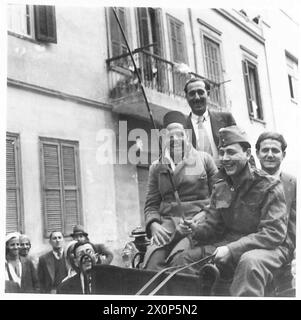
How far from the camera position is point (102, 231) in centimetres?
469

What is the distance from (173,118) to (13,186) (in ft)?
5.54

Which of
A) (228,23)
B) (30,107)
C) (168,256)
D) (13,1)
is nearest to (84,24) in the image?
(13,1)

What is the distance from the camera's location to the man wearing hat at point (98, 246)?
4664mm

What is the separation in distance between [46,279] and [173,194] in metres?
1.47

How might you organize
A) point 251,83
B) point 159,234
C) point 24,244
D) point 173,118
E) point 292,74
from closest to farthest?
point 24,244 < point 159,234 < point 173,118 < point 292,74 < point 251,83

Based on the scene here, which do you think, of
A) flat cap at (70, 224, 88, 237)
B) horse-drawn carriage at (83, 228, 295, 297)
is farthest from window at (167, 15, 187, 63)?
horse-drawn carriage at (83, 228, 295, 297)

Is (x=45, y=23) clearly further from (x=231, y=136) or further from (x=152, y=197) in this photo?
(x=231, y=136)

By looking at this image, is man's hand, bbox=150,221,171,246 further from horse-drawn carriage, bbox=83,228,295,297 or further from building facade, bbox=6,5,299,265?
horse-drawn carriage, bbox=83,228,295,297

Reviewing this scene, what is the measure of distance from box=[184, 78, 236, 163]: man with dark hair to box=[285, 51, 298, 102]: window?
2.35 ft

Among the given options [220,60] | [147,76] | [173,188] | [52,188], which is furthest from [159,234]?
[220,60]

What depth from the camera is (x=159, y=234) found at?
15.6 feet

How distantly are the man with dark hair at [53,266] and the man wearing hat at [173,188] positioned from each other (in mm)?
816

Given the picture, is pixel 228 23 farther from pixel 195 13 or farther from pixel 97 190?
pixel 97 190

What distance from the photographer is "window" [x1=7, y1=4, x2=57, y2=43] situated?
473 cm
